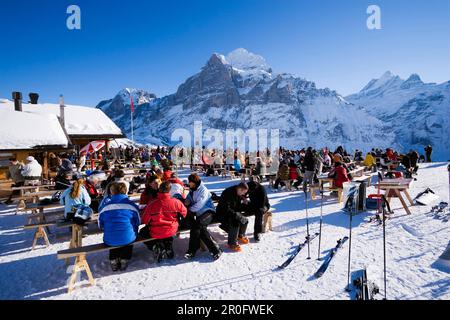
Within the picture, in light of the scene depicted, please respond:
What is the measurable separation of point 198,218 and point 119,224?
1364 millimetres

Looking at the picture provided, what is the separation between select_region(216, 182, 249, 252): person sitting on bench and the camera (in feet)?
16.5

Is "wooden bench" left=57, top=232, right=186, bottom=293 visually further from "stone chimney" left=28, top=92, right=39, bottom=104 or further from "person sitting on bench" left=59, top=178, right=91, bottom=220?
"stone chimney" left=28, top=92, right=39, bottom=104

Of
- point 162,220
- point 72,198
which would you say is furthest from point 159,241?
point 72,198

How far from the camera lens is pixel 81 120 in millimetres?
20812

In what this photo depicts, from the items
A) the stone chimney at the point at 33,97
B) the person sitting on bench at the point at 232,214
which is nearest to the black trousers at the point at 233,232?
the person sitting on bench at the point at 232,214

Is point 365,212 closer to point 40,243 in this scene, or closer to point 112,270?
point 112,270

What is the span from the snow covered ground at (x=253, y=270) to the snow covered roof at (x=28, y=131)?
7653mm

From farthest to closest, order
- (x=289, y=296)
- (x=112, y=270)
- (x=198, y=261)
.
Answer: (x=198, y=261) → (x=112, y=270) → (x=289, y=296)

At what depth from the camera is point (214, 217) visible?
205 inches

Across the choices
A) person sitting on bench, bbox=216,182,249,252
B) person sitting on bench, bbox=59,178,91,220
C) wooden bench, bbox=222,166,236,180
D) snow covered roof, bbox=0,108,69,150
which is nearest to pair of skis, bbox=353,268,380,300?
person sitting on bench, bbox=216,182,249,252

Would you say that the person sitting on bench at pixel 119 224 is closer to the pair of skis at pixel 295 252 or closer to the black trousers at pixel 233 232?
the black trousers at pixel 233 232

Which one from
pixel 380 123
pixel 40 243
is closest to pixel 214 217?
pixel 40 243
